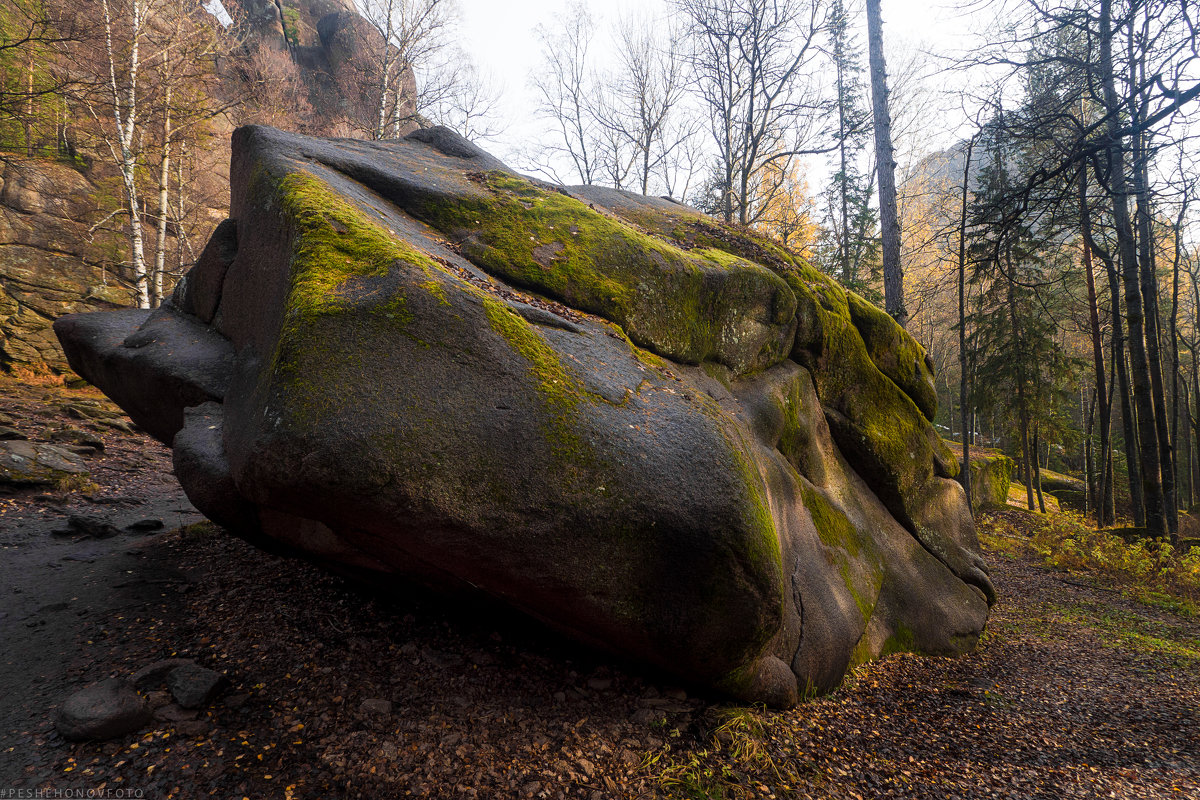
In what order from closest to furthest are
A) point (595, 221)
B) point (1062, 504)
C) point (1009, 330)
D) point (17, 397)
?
point (595, 221) → point (17, 397) → point (1009, 330) → point (1062, 504)

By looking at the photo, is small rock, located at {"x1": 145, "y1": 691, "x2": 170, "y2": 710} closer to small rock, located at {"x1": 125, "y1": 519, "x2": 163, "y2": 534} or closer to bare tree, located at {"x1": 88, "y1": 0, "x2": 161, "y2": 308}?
small rock, located at {"x1": 125, "y1": 519, "x2": 163, "y2": 534}

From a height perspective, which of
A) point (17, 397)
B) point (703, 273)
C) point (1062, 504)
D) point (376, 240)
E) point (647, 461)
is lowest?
point (1062, 504)

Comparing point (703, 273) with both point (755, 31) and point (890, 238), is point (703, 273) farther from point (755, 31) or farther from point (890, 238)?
point (755, 31)

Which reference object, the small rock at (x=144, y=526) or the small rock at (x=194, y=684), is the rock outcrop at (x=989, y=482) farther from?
the small rock at (x=144, y=526)

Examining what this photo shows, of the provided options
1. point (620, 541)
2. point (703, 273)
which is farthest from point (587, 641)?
point (703, 273)

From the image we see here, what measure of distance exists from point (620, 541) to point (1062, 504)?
1039 inches

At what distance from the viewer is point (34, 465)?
7293 millimetres

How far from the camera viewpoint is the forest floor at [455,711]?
3047mm

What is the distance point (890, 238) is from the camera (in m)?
11.5

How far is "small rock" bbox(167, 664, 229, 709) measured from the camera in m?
3.34

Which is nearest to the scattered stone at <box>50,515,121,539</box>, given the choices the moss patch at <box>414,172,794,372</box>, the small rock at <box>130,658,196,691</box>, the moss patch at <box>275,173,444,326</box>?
the small rock at <box>130,658,196,691</box>

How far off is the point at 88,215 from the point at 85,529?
15382 mm

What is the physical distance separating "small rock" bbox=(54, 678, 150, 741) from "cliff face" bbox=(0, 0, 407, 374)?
14.0 meters

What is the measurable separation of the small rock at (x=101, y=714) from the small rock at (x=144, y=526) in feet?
13.5
